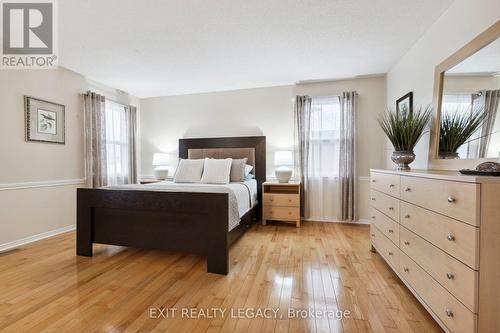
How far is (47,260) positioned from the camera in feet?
7.53

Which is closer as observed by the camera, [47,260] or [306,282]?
[306,282]

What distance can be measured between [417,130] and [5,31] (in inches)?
167

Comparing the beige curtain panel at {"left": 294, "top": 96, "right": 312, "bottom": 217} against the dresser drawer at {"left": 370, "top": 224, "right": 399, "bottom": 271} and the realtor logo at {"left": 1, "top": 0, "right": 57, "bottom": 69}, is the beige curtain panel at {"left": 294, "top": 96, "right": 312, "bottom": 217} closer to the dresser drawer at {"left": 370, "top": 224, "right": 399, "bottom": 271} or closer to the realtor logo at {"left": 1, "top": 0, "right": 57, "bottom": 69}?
the dresser drawer at {"left": 370, "top": 224, "right": 399, "bottom": 271}

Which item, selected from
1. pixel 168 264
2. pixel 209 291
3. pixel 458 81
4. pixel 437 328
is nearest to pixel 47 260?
pixel 168 264

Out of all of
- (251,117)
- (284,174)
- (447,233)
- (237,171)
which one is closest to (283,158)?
(284,174)

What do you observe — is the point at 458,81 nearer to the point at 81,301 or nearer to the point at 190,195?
the point at 190,195

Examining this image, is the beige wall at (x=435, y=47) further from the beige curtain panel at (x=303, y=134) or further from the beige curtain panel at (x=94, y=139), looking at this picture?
the beige curtain panel at (x=94, y=139)

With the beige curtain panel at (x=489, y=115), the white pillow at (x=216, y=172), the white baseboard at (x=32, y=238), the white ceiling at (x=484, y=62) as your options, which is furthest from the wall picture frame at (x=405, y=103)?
the white baseboard at (x=32, y=238)

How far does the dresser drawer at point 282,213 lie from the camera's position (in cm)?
349

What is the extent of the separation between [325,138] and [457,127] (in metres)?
2.03

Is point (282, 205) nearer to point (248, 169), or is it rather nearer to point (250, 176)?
point (250, 176)

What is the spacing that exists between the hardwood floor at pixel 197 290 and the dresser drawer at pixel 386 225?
35 cm

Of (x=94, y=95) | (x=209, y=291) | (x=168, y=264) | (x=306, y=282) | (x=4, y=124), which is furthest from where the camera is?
(x=94, y=95)

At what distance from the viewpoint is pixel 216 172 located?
3371mm
